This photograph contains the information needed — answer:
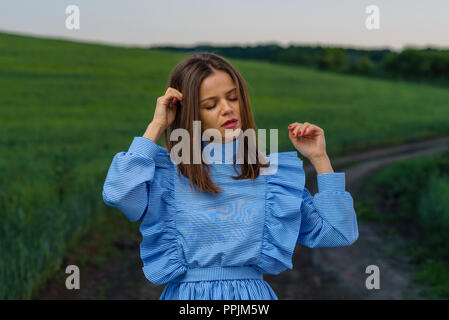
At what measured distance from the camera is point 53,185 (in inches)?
200

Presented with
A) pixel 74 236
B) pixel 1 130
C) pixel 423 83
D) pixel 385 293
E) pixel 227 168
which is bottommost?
pixel 385 293

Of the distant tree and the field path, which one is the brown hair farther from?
the distant tree

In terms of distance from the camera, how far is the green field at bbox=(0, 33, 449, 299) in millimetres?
4133

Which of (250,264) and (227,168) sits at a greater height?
(227,168)

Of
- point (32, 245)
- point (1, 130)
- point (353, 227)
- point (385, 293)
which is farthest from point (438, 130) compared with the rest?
point (353, 227)

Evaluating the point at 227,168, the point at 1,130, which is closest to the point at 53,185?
the point at 227,168

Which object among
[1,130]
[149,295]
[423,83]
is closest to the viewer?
[149,295]

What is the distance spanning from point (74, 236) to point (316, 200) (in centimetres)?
375

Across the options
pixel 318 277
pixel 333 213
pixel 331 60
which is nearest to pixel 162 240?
pixel 333 213

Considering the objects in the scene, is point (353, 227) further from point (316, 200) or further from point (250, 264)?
point (250, 264)

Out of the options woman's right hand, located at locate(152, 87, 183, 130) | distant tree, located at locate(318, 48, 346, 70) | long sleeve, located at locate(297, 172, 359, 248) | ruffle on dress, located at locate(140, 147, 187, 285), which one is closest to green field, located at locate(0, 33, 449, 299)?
ruffle on dress, located at locate(140, 147, 187, 285)

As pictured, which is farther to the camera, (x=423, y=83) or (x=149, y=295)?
(x=423, y=83)

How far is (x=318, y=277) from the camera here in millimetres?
4625

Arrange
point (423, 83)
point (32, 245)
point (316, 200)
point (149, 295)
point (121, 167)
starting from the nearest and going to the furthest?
point (121, 167), point (316, 200), point (32, 245), point (149, 295), point (423, 83)
